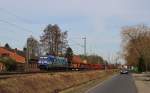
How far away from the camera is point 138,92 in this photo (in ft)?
115

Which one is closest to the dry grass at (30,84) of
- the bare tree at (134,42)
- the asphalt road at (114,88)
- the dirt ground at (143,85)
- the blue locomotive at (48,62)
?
the asphalt road at (114,88)

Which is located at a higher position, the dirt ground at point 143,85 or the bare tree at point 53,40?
the bare tree at point 53,40

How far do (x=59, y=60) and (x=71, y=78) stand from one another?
2855 centimetres

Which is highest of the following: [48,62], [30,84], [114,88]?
[48,62]

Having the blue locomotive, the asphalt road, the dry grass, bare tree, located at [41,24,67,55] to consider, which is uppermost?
bare tree, located at [41,24,67,55]

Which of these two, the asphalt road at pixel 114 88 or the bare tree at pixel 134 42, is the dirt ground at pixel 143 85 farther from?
the bare tree at pixel 134 42

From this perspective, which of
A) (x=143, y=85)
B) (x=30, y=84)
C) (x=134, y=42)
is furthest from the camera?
(x=134, y=42)

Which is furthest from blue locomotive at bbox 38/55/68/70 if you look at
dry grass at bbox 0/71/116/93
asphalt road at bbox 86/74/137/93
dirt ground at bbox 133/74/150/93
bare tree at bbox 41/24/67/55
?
bare tree at bbox 41/24/67/55

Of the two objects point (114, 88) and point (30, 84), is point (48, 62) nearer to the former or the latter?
point (114, 88)

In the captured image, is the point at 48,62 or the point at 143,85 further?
the point at 48,62

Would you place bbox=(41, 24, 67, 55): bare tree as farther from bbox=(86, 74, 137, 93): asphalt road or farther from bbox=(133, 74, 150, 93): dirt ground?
bbox=(86, 74, 137, 93): asphalt road

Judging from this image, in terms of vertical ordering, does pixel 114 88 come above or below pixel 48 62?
below

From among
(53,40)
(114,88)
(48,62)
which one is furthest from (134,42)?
(114,88)

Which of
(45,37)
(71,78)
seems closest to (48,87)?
(71,78)
